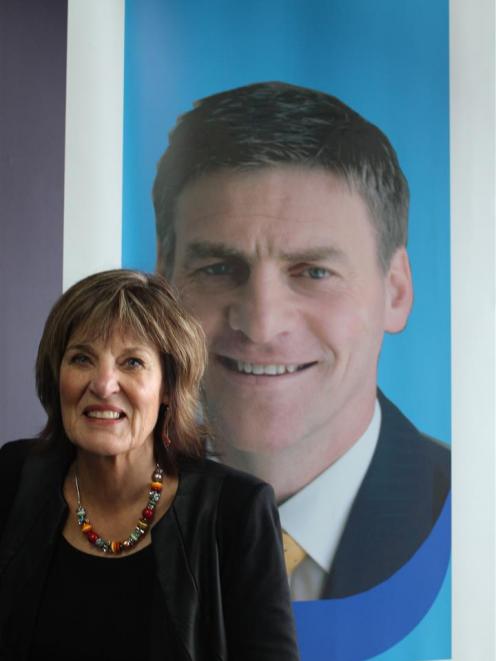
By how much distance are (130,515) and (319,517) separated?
94 cm

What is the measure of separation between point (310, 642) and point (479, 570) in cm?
57

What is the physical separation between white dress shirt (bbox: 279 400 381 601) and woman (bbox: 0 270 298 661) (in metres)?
0.81

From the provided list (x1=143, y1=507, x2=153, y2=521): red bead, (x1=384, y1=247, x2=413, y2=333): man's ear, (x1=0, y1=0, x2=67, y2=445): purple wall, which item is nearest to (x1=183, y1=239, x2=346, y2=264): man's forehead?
(x1=384, y1=247, x2=413, y2=333): man's ear

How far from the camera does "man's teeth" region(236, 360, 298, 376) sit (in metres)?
2.31

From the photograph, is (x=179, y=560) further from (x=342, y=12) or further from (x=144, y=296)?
(x=342, y=12)

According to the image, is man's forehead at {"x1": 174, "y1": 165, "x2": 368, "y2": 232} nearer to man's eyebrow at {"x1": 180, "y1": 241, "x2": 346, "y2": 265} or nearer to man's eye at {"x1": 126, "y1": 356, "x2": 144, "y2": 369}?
man's eyebrow at {"x1": 180, "y1": 241, "x2": 346, "y2": 265}

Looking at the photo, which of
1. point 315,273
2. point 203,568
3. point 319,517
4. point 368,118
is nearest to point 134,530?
point 203,568

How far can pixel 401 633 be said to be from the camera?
239 cm

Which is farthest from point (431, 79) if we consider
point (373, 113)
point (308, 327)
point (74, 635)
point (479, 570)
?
point (74, 635)

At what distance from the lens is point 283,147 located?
235 centimetres

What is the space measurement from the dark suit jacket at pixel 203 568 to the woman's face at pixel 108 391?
141 mm

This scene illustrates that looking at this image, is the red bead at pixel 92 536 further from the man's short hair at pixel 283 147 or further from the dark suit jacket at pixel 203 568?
the man's short hair at pixel 283 147

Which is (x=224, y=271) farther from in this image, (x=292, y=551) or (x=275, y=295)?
(x=292, y=551)

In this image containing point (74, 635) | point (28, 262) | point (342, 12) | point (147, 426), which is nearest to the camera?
point (74, 635)
